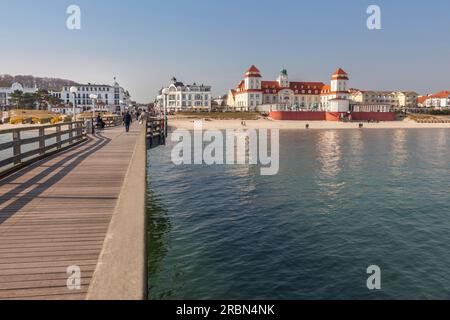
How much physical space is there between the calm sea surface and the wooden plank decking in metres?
2.37

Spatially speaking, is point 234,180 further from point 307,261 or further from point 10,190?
point 10,190

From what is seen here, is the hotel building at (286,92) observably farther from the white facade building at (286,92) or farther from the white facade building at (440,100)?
the white facade building at (440,100)

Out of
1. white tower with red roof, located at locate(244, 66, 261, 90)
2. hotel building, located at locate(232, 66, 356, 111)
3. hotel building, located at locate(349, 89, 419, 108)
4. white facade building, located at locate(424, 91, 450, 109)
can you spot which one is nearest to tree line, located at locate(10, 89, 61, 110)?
hotel building, located at locate(232, 66, 356, 111)

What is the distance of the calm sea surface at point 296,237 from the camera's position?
9.05 meters

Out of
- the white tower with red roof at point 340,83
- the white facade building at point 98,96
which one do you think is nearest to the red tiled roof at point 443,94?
the white tower with red roof at point 340,83

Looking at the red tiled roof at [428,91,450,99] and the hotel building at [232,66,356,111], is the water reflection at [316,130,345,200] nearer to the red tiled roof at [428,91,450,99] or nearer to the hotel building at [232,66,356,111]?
the hotel building at [232,66,356,111]

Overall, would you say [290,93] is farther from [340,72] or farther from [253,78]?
[340,72]

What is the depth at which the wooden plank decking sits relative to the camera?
5.10m

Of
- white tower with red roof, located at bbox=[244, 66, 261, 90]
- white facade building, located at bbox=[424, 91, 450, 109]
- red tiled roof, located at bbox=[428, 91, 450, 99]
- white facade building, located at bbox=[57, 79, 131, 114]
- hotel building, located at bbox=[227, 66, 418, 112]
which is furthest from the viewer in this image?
red tiled roof, located at bbox=[428, 91, 450, 99]

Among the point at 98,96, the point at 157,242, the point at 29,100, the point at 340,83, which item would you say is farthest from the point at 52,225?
the point at 98,96

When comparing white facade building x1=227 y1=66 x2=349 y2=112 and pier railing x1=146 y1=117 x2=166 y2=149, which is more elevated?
white facade building x1=227 y1=66 x2=349 y2=112

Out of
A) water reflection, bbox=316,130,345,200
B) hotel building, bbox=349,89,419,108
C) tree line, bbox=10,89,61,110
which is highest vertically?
hotel building, bbox=349,89,419,108

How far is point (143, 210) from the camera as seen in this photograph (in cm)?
696
